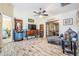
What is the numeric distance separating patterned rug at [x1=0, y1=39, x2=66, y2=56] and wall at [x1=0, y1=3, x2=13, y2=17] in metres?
0.53

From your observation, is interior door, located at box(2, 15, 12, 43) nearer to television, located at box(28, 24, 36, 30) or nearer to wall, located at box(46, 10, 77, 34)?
television, located at box(28, 24, 36, 30)

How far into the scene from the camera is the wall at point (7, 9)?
200cm

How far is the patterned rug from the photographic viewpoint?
81.8 inches

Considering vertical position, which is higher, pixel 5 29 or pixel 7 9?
pixel 7 9

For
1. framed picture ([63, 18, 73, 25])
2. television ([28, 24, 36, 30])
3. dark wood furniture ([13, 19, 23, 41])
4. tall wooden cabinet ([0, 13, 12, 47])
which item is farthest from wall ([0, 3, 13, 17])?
framed picture ([63, 18, 73, 25])

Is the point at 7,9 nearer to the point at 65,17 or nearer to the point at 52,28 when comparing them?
the point at 52,28

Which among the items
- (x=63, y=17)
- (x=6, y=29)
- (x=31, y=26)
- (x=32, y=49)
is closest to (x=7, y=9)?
(x=6, y=29)

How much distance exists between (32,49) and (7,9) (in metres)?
0.82

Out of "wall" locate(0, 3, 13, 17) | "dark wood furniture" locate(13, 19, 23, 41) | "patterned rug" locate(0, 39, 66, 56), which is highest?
"wall" locate(0, 3, 13, 17)

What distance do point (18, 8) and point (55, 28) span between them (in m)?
0.75

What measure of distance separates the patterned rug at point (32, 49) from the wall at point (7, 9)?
21.0 inches

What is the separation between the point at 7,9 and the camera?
1991 mm

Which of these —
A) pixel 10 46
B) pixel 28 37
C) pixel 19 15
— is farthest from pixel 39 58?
pixel 19 15

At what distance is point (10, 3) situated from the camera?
2.05 metres
